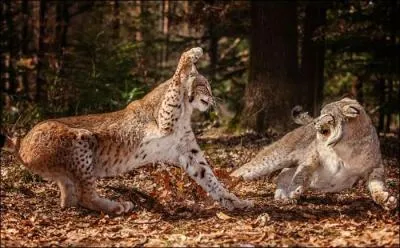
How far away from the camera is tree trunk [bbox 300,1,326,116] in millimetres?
15023

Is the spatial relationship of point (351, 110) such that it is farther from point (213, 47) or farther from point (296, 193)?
point (213, 47)

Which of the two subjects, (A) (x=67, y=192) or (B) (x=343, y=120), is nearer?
(A) (x=67, y=192)

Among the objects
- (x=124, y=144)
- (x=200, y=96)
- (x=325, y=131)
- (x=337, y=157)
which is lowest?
(x=337, y=157)

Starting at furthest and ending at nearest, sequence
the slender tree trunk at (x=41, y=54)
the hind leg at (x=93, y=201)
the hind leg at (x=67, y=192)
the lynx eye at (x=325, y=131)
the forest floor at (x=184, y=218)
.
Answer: the slender tree trunk at (x=41, y=54)
the lynx eye at (x=325, y=131)
the hind leg at (x=67, y=192)
the hind leg at (x=93, y=201)
the forest floor at (x=184, y=218)

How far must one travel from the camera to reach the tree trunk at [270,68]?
1383 cm

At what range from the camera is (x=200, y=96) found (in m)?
7.55

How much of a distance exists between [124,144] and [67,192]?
0.85m

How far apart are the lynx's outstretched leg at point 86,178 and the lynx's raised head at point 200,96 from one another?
129cm

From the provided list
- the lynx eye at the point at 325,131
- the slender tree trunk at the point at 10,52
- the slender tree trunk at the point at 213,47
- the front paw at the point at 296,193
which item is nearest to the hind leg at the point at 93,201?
the front paw at the point at 296,193

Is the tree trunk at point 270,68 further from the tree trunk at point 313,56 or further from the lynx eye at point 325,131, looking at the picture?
the lynx eye at point 325,131

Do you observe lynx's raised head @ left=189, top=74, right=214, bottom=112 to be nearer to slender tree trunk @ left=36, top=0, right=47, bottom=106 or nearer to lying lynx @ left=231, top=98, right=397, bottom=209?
lying lynx @ left=231, top=98, right=397, bottom=209

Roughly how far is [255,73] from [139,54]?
14.7ft

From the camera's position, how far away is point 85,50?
16.0m

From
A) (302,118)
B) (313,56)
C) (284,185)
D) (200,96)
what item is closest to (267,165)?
(284,185)
